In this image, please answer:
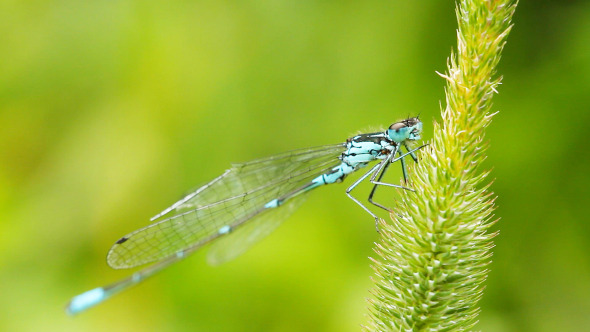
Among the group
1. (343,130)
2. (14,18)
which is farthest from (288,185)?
(14,18)

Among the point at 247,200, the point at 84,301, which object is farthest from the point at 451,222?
the point at 247,200

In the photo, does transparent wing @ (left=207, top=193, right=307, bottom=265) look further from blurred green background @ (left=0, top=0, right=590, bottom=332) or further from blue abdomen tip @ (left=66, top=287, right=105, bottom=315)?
blue abdomen tip @ (left=66, top=287, right=105, bottom=315)

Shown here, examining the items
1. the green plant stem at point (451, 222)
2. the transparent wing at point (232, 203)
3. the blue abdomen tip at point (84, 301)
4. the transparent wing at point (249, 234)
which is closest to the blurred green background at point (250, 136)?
the transparent wing at point (249, 234)

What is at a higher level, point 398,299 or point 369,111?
point 369,111

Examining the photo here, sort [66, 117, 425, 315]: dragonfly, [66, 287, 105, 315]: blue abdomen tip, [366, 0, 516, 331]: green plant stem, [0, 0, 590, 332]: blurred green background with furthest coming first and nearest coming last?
1. [0, 0, 590, 332]: blurred green background
2. [66, 117, 425, 315]: dragonfly
3. [66, 287, 105, 315]: blue abdomen tip
4. [366, 0, 516, 331]: green plant stem

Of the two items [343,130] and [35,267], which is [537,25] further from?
[35,267]

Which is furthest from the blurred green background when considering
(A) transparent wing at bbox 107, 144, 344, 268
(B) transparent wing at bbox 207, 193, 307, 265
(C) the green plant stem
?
(C) the green plant stem
